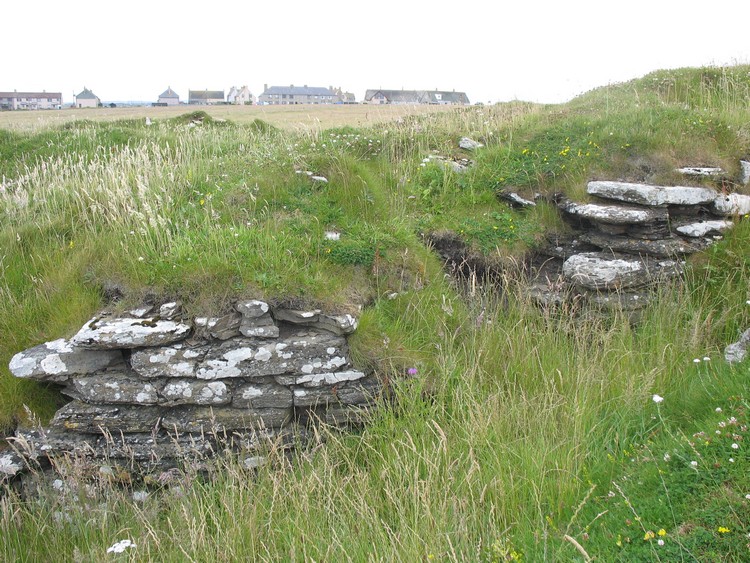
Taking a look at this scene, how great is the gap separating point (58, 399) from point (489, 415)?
442 cm

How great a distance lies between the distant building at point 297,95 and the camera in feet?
267

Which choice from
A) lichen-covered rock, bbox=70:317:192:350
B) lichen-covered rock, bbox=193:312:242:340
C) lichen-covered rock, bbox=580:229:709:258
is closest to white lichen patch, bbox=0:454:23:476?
lichen-covered rock, bbox=70:317:192:350

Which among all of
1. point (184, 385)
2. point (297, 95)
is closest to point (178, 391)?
point (184, 385)

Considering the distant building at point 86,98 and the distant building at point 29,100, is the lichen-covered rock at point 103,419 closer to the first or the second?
the distant building at point 29,100

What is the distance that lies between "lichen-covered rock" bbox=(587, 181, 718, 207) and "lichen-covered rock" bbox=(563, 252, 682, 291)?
2.76 feet

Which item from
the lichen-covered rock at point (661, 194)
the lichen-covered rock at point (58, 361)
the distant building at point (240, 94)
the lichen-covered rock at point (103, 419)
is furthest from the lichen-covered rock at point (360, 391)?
the distant building at point (240, 94)

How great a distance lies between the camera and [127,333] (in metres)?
5.38

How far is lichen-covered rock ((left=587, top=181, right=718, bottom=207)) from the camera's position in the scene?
7.39 meters

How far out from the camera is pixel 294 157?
8.52 meters

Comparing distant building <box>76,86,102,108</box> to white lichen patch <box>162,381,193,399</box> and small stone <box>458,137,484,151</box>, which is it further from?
white lichen patch <box>162,381,193,399</box>

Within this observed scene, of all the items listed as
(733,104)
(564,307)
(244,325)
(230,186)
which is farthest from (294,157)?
(733,104)

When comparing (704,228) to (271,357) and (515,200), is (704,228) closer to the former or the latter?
(515,200)

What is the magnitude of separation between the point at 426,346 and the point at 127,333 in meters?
3.09

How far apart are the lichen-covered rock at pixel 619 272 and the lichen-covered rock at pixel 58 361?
5659 mm
